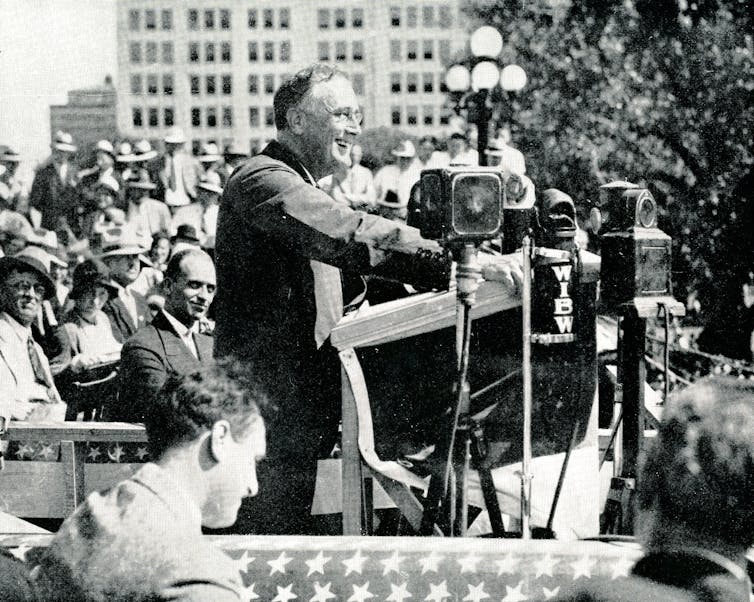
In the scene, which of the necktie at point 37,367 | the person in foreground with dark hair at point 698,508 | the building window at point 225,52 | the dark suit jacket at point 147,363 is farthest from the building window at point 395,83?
the person in foreground with dark hair at point 698,508

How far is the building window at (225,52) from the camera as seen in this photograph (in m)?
63.3

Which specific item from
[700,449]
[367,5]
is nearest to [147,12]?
[367,5]

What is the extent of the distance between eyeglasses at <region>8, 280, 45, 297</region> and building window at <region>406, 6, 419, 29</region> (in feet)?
216

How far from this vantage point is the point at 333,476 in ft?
Answer: 13.4

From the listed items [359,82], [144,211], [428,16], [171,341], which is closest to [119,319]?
[171,341]

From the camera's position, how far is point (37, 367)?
237 inches

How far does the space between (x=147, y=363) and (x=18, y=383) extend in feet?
3.53

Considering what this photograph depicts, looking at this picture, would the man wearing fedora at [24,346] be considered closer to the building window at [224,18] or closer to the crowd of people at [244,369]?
the crowd of people at [244,369]

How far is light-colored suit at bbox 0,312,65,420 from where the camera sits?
5.45 metres

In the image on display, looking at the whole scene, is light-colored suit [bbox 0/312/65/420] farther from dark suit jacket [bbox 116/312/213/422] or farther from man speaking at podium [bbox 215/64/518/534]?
man speaking at podium [bbox 215/64/518/534]

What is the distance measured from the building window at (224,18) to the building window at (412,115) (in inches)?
630

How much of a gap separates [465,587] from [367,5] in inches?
2591

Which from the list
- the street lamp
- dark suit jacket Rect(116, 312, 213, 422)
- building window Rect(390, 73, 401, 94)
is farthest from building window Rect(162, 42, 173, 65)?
dark suit jacket Rect(116, 312, 213, 422)

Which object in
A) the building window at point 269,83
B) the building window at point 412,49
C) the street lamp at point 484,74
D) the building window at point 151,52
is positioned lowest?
the street lamp at point 484,74
